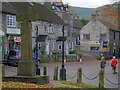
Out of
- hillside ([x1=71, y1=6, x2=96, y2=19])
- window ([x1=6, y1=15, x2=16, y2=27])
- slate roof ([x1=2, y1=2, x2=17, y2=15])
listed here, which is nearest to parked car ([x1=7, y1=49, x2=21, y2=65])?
slate roof ([x1=2, y1=2, x2=17, y2=15])

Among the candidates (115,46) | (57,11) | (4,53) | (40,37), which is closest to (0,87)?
(4,53)

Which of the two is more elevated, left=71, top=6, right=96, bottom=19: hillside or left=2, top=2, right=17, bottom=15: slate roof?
left=71, top=6, right=96, bottom=19: hillside

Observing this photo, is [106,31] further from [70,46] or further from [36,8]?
[36,8]

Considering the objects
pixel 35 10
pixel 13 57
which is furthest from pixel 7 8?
pixel 35 10

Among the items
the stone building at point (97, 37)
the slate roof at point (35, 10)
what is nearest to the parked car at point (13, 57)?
the slate roof at point (35, 10)

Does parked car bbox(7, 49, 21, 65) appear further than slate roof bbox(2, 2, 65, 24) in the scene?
No

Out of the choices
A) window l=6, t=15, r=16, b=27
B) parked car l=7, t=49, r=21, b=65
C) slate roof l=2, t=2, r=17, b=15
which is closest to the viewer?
parked car l=7, t=49, r=21, b=65

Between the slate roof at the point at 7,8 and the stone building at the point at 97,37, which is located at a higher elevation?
the slate roof at the point at 7,8

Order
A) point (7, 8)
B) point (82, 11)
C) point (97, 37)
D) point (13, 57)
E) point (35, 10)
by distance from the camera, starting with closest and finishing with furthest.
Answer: point (13, 57) → point (7, 8) → point (35, 10) → point (97, 37) → point (82, 11)

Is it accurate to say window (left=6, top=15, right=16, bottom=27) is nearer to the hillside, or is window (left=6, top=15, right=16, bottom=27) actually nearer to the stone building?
the stone building

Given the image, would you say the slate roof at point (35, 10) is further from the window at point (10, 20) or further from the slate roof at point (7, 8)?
the window at point (10, 20)

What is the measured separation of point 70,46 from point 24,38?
206 ft

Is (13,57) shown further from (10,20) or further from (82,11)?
(82,11)

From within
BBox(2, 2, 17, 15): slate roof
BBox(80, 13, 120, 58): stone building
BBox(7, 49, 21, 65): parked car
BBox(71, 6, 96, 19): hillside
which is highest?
BBox(71, 6, 96, 19): hillside
